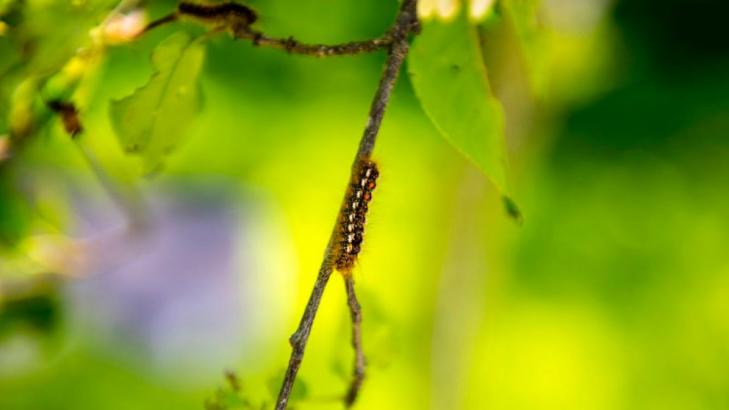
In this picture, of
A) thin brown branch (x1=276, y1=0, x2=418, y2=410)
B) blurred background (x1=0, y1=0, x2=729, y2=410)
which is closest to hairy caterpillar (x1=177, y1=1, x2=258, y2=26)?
thin brown branch (x1=276, y1=0, x2=418, y2=410)

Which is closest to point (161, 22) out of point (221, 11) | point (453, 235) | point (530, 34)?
point (221, 11)

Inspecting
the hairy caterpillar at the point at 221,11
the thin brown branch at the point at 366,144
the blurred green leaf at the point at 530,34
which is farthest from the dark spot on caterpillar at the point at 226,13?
the blurred green leaf at the point at 530,34

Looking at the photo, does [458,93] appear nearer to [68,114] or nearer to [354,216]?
[354,216]

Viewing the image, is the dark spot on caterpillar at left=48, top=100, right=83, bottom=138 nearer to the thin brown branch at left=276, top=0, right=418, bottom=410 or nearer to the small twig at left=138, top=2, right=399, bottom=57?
the small twig at left=138, top=2, right=399, bottom=57

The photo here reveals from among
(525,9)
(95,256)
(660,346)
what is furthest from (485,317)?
(525,9)

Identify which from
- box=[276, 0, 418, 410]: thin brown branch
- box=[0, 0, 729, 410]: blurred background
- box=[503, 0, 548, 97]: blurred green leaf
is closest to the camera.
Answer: box=[276, 0, 418, 410]: thin brown branch
